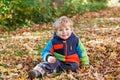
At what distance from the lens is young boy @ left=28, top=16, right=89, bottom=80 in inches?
245

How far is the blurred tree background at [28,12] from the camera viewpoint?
45.6 ft

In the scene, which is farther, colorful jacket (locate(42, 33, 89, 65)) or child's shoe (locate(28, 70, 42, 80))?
colorful jacket (locate(42, 33, 89, 65))

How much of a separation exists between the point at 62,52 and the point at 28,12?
29.2ft

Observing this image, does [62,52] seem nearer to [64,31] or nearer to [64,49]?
[64,49]

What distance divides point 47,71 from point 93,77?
783 millimetres

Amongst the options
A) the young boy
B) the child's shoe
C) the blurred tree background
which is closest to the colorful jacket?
the young boy

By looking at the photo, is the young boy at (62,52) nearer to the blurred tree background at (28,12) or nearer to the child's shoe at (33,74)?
the child's shoe at (33,74)

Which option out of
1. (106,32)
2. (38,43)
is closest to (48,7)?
(106,32)

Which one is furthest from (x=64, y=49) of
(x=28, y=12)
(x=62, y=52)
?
(x=28, y=12)

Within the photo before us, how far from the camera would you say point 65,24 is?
20.4 ft

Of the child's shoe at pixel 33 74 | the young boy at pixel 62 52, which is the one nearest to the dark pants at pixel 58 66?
the young boy at pixel 62 52

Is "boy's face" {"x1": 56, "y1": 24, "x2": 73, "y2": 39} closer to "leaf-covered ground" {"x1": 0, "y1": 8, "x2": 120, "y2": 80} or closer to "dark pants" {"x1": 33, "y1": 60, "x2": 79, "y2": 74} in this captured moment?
"dark pants" {"x1": 33, "y1": 60, "x2": 79, "y2": 74}

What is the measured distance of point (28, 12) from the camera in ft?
49.6

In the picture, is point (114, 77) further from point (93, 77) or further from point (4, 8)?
point (4, 8)
